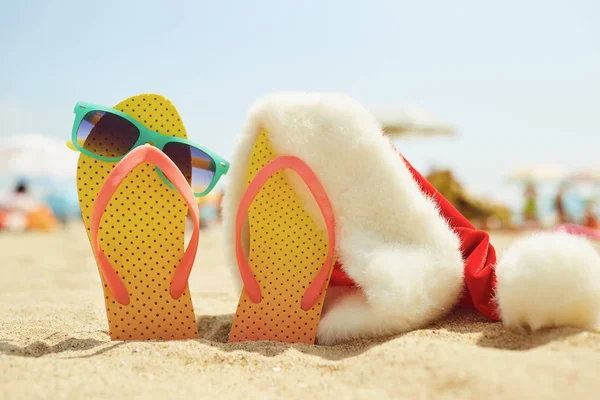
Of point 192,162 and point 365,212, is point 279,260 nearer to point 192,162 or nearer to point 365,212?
point 365,212

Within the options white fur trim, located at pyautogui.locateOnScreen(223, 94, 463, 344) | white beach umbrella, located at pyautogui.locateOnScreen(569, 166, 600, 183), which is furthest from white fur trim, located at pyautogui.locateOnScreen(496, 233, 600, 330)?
white beach umbrella, located at pyautogui.locateOnScreen(569, 166, 600, 183)

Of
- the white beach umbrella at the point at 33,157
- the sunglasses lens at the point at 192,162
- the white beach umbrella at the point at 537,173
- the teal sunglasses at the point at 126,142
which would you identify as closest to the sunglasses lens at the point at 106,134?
the teal sunglasses at the point at 126,142

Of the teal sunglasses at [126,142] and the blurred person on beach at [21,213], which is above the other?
the teal sunglasses at [126,142]

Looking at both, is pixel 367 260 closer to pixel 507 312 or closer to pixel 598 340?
pixel 507 312

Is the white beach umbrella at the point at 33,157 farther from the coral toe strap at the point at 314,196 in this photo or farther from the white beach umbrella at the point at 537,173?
the white beach umbrella at the point at 537,173

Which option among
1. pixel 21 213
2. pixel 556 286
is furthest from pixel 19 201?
pixel 556 286

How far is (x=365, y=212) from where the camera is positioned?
1506 millimetres

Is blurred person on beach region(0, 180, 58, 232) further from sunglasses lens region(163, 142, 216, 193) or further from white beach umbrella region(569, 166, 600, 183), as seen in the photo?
white beach umbrella region(569, 166, 600, 183)

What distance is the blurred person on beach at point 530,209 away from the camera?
9.27 metres

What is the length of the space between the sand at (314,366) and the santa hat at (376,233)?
82mm

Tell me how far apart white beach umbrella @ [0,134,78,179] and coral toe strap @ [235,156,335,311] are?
8140 mm

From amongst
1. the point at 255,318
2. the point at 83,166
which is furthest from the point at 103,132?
the point at 255,318

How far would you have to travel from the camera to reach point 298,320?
5.00ft

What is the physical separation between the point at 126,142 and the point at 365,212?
2.56 ft
